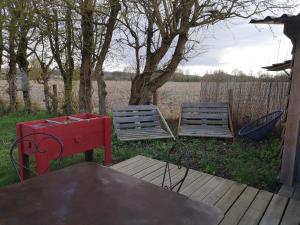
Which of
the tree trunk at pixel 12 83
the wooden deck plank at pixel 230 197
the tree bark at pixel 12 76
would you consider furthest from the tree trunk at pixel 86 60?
the wooden deck plank at pixel 230 197

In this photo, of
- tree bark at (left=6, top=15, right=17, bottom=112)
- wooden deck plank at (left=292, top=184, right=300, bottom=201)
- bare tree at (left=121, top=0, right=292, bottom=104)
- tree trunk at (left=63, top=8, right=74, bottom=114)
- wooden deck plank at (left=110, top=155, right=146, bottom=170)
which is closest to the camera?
wooden deck plank at (left=292, top=184, right=300, bottom=201)

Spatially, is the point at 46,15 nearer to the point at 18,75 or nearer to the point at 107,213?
the point at 18,75

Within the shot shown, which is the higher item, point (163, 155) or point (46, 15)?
point (46, 15)

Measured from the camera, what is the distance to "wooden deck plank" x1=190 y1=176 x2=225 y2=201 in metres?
2.90

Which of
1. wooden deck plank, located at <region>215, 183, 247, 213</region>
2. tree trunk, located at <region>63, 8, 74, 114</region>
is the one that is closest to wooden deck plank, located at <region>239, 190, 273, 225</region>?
wooden deck plank, located at <region>215, 183, 247, 213</region>

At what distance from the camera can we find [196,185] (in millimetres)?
3172

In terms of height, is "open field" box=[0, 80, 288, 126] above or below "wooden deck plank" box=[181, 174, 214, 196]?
above

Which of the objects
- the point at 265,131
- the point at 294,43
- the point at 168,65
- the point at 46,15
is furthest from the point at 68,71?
the point at 294,43

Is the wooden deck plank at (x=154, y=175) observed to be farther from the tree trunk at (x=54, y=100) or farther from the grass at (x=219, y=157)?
the tree trunk at (x=54, y=100)

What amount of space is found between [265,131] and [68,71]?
18.3 ft

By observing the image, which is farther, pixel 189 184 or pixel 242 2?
pixel 242 2

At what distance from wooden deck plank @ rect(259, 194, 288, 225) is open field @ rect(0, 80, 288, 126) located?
3.35 meters

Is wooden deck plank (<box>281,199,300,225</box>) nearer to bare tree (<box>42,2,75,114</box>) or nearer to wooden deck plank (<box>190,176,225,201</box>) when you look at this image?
wooden deck plank (<box>190,176,225,201</box>)

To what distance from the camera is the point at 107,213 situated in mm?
1426
